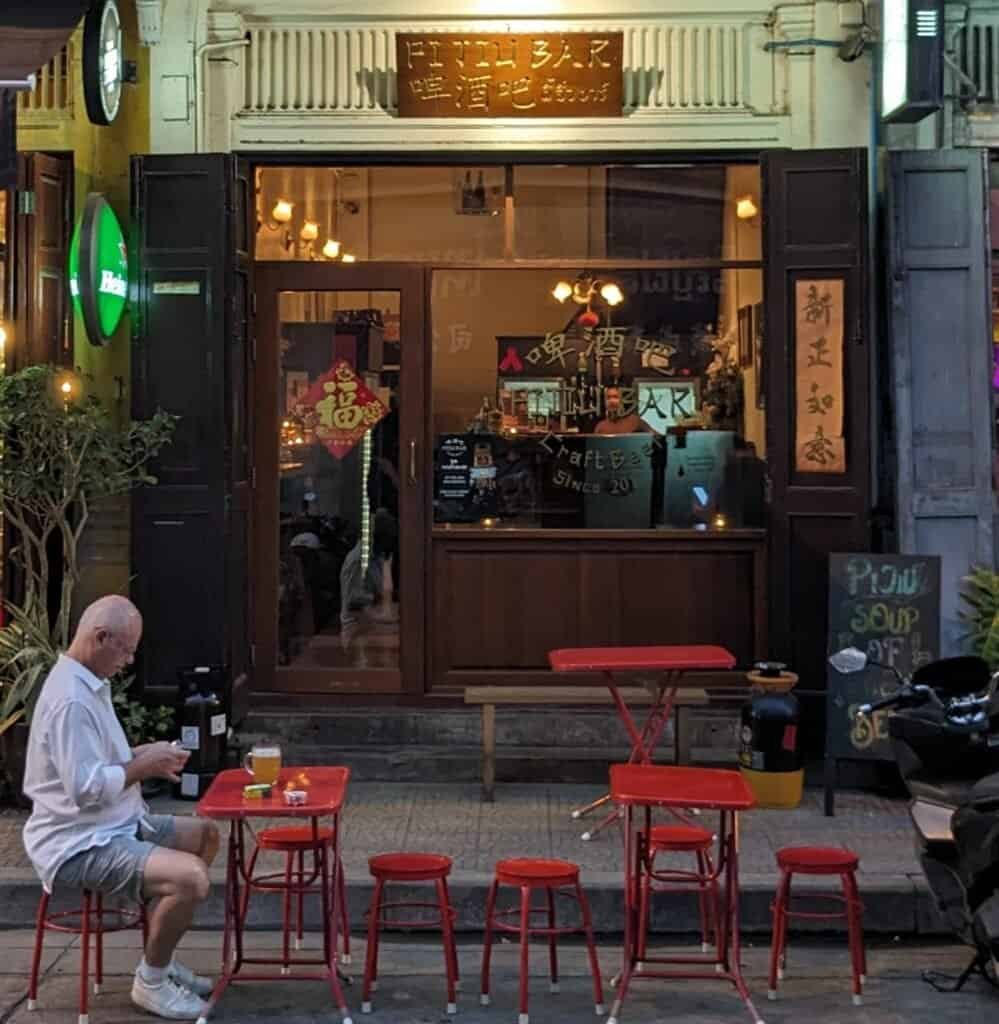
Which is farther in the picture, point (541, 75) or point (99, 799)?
point (541, 75)

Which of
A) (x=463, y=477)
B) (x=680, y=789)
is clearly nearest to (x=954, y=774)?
(x=680, y=789)

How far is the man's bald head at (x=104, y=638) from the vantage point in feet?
17.5

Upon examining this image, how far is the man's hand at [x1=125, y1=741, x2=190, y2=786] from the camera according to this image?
17.4 ft

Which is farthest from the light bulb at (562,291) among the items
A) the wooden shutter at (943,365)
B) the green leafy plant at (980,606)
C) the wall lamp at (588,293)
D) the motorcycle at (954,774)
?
the motorcycle at (954,774)

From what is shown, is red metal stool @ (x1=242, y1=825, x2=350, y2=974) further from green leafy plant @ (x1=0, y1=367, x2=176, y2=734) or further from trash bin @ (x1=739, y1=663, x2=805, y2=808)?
trash bin @ (x1=739, y1=663, x2=805, y2=808)

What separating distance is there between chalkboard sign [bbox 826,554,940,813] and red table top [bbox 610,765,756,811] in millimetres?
2364

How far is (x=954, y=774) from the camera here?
18.4 feet

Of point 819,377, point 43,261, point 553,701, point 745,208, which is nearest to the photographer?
point 553,701

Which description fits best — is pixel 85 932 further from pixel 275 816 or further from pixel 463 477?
pixel 463 477

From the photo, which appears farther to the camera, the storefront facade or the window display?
the window display

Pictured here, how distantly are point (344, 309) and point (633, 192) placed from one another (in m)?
1.86

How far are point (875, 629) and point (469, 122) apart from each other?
3.67 meters

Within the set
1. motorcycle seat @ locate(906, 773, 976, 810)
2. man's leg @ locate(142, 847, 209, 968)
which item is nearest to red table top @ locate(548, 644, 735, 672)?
motorcycle seat @ locate(906, 773, 976, 810)

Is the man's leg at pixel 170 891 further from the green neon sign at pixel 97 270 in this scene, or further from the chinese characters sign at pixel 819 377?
the chinese characters sign at pixel 819 377
